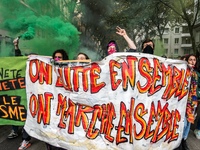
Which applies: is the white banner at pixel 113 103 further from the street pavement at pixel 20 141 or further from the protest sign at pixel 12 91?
the street pavement at pixel 20 141

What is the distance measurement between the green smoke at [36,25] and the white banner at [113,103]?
2019mm

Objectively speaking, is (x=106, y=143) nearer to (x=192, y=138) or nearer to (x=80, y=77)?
(x=80, y=77)

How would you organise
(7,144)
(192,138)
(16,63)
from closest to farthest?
(16,63) < (7,144) < (192,138)

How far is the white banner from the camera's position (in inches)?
112

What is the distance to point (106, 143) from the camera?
2.86m

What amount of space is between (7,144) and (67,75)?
156cm

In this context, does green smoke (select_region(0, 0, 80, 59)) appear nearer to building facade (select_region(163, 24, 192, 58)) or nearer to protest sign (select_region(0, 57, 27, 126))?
protest sign (select_region(0, 57, 27, 126))

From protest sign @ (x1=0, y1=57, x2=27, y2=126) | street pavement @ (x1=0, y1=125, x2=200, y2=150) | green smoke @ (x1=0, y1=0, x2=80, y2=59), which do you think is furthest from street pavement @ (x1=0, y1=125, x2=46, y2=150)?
green smoke @ (x1=0, y1=0, x2=80, y2=59)

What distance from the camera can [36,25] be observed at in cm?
546

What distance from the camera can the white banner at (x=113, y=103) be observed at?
285cm

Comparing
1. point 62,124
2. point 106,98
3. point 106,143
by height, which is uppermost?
point 106,98

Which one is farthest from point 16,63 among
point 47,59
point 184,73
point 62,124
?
point 184,73

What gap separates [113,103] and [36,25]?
11.1ft

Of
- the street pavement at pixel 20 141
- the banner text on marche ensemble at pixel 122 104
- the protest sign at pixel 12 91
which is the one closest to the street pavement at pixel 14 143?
the street pavement at pixel 20 141
